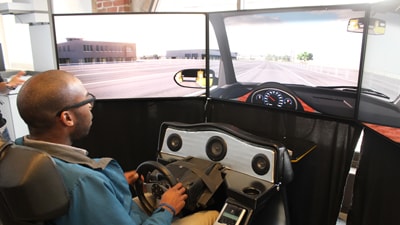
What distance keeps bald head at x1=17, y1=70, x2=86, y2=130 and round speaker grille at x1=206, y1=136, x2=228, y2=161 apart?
0.92 metres

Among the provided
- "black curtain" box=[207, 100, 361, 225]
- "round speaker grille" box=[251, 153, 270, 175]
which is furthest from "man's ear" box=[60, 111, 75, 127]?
"black curtain" box=[207, 100, 361, 225]

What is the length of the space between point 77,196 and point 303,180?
59.8 inches

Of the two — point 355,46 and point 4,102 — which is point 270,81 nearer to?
point 355,46

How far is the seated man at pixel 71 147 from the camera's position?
3.43 feet

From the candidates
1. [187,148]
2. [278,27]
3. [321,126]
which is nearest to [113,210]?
[187,148]

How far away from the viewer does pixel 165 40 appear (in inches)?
98.0

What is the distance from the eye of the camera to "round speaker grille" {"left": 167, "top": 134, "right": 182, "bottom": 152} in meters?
2.01

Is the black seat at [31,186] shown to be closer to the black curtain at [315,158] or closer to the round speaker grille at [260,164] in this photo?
the round speaker grille at [260,164]

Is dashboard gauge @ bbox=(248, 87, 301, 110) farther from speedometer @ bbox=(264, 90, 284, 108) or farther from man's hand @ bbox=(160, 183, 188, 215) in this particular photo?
man's hand @ bbox=(160, 183, 188, 215)

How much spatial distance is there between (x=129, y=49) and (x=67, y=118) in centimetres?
141

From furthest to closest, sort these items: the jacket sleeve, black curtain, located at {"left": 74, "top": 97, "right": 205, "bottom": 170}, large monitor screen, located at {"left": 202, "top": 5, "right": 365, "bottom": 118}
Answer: black curtain, located at {"left": 74, "top": 97, "right": 205, "bottom": 170} → large monitor screen, located at {"left": 202, "top": 5, "right": 365, "bottom": 118} → the jacket sleeve

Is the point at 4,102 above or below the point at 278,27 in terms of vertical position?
below

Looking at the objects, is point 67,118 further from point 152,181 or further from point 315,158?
point 315,158

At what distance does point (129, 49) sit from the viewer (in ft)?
8.18
